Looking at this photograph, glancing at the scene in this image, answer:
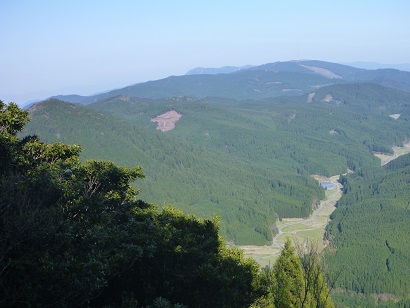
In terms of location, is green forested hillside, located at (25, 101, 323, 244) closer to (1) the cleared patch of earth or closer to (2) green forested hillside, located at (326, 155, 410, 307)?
(1) the cleared patch of earth

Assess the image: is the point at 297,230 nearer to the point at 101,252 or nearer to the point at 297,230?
the point at 297,230

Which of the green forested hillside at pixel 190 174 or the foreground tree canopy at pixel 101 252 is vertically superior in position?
the foreground tree canopy at pixel 101 252

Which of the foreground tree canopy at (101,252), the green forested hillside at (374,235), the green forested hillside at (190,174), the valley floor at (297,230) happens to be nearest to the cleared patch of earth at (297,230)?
the valley floor at (297,230)

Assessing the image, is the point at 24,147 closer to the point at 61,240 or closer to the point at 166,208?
the point at 166,208

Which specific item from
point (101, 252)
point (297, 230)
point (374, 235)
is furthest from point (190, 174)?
point (101, 252)

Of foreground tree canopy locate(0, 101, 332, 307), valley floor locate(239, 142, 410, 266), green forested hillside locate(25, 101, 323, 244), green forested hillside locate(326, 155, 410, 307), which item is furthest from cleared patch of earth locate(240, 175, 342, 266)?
foreground tree canopy locate(0, 101, 332, 307)

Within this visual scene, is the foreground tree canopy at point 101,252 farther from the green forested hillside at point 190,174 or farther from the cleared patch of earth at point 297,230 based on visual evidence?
the green forested hillside at point 190,174

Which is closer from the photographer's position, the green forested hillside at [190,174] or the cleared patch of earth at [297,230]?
the cleared patch of earth at [297,230]

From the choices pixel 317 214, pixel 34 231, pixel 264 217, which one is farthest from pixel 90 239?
pixel 317 214
